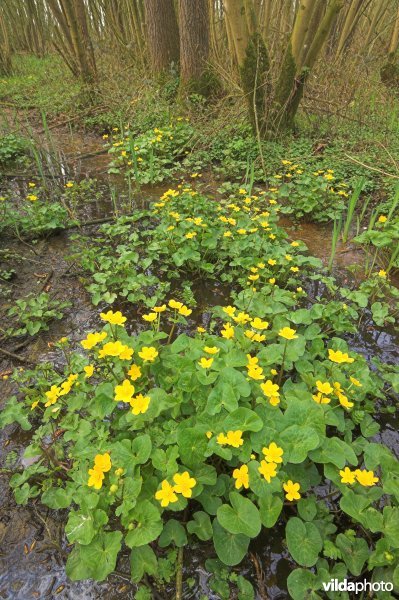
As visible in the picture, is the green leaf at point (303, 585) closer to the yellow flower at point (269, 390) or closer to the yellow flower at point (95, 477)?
the yellow flower at point (269, 390)

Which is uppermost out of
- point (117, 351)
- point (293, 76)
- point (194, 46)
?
point (194, 46)

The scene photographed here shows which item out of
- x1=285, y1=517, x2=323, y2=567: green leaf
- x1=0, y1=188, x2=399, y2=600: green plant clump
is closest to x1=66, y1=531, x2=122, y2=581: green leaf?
x1=0, y1=188, x2=399, y2=600: green plant clump

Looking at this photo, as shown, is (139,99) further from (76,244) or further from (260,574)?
(260,574)

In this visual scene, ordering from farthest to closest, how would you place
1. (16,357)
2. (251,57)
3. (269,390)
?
(251,57) < (16,357) < (269,390)

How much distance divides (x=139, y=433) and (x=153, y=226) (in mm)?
2442

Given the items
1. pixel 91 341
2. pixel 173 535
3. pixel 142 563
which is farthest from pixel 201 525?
pixel 91 341

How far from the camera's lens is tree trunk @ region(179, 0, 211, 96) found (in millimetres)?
5664

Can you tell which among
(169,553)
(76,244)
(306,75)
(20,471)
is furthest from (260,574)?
(306,75)

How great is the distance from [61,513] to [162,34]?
24.2 feet

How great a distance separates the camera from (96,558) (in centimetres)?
125

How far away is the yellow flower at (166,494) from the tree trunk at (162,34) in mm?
7037

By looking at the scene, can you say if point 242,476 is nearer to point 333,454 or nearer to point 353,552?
point 333,454

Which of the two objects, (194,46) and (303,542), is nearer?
(303,542)

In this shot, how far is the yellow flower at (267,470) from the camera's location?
4.27ft
